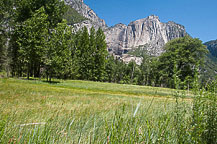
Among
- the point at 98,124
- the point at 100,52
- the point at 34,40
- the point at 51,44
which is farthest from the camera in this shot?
the point at 100,52

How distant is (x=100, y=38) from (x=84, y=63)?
9.74 m

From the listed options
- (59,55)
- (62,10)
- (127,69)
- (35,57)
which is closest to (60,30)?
(59,55)

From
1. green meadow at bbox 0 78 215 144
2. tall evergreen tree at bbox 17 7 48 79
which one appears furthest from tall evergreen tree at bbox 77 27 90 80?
green meadow at bbox 0 78 215 144

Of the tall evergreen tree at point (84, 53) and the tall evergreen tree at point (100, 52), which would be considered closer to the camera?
the tall evergreen tree at point (84, 53)

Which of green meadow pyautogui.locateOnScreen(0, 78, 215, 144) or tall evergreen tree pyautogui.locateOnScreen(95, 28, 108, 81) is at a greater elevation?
tall evergreen tree pyautogui.locateOnScreen(95, 28, 108, 81)

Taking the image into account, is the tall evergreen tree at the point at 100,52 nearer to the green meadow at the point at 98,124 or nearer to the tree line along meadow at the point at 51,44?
the tree line along meadow at the point at 51,44

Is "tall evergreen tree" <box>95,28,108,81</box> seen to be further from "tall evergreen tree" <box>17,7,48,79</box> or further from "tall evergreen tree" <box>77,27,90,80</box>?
"tall evergreen tree" <box>17,7,48,79</box>

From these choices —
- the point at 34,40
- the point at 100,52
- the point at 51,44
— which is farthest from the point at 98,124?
the point at 100,52

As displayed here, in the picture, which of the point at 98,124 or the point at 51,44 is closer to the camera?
the point at 98,124

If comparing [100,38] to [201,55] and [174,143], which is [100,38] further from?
[174,143]

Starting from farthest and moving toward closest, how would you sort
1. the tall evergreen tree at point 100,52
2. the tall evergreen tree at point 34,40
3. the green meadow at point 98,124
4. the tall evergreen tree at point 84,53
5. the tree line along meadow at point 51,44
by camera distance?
the tall evergreen tree at point 100,52 < the tall evergreen tree at point 84,53 < the tall evergreen tree at point 34,40 < the tree line along meadow at point 51,44 < the green meadow at point 98,124

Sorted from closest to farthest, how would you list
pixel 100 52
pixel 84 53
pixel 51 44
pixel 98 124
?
1. pixel 98 124
2. pixel 51 44
3. pixel 84 53
4. pixel 100 52

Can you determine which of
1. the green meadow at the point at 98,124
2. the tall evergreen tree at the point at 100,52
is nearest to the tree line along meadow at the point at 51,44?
the tall evergreen tree at the point at 100,52

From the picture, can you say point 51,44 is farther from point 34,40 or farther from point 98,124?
point 98,124
